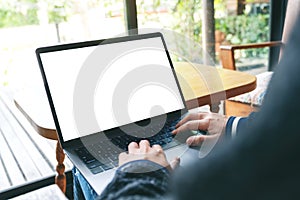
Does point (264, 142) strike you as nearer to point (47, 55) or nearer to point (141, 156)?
point (141, 156)

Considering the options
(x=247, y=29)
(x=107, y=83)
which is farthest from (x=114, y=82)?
(x=247, y=29)

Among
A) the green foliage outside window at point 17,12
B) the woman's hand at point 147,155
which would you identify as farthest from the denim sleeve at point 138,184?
the green foliage outside window at point 17,12

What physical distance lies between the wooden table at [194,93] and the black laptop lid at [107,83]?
0.35 ft

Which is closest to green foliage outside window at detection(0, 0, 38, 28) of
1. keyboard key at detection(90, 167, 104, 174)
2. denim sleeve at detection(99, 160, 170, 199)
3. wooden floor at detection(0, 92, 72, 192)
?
wooden floor at detection(0, 92, 72, 192)

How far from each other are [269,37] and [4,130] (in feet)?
7.54

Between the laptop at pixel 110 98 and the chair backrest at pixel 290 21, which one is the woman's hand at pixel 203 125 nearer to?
the laptop at pixel 110 98

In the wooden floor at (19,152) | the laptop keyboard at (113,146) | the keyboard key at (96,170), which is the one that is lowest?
the wooden floor at (19,152)

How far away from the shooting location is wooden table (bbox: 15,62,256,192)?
1.02 m

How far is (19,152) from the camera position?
2.00 meters

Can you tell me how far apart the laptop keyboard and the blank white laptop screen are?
0.06 metres

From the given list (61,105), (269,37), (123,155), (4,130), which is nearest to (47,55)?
(61,105)

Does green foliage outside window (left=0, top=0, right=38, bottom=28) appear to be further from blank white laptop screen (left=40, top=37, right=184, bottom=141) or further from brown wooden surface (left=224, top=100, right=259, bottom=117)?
brown wooden surface (left=224, top=100, right=259, bottom=117)

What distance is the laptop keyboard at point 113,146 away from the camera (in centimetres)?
75

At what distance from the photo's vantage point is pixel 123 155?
69 cm
